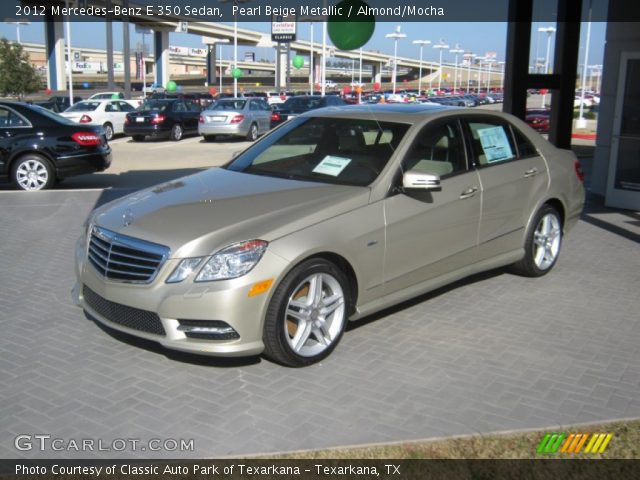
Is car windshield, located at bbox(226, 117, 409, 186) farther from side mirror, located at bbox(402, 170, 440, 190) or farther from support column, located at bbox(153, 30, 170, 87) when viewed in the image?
support column, located at bbox(153, 30, 170, 87)

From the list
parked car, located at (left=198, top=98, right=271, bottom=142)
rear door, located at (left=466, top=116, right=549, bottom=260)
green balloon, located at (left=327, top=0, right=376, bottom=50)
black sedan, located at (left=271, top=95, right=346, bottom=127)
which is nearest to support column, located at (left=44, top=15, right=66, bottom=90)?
black sedan, located at (left=271, top=95, right=346, bottom=127)

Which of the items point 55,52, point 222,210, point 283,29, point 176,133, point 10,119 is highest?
point 283,29

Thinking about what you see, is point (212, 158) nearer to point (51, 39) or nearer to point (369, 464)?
point (369, 464)

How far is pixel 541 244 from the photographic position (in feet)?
22.1

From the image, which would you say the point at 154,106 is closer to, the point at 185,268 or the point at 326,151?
the point at 326,151

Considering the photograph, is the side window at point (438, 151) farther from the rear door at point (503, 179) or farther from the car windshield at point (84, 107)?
the car windshield at point (84, 107)

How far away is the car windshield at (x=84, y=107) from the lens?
87.2ft

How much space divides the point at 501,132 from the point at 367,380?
9.87 ft

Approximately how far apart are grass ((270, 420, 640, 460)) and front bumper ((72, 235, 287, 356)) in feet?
3.06

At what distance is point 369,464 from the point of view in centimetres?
347

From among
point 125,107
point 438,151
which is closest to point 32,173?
point 438,151

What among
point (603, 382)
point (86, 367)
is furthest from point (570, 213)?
point (86, 367)

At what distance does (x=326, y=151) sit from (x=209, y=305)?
195 centimetres

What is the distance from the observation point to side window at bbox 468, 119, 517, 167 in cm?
597
